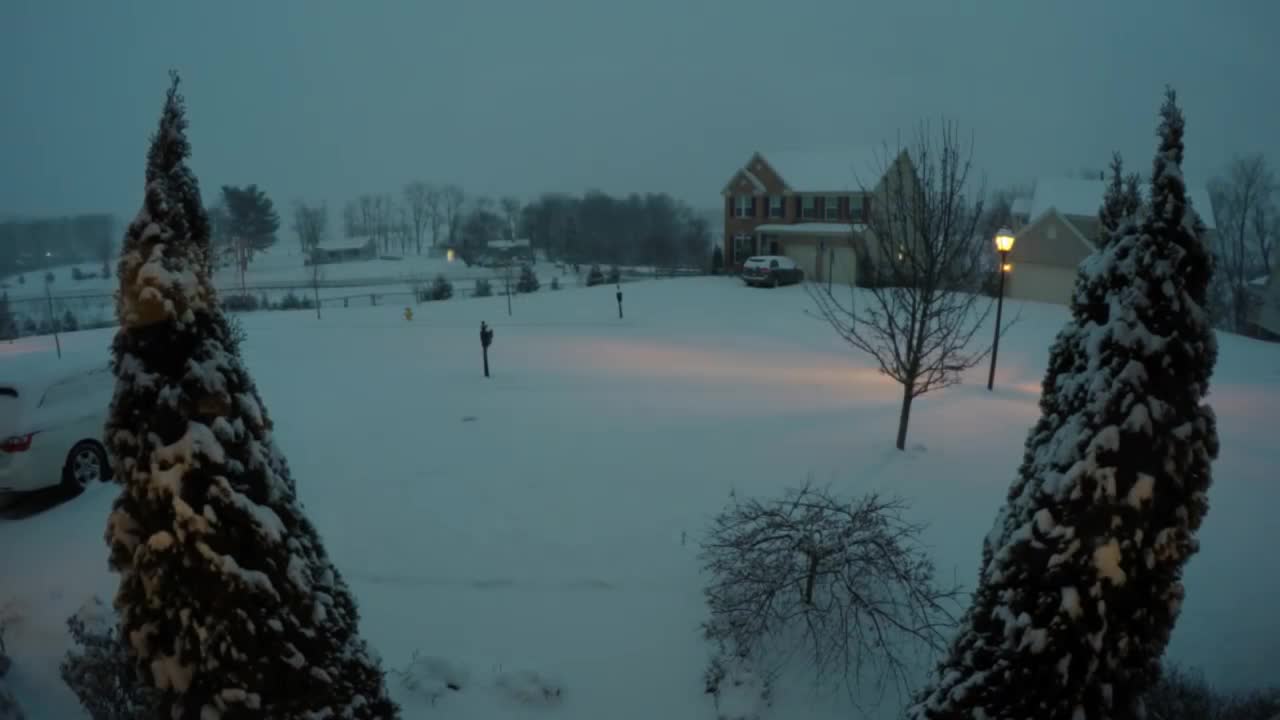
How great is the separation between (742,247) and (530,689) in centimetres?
3846

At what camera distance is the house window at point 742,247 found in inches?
1642

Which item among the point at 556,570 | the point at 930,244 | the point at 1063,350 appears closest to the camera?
the point at 1063,350

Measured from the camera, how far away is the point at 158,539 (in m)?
3.36

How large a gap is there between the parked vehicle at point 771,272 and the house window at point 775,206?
6096 mm

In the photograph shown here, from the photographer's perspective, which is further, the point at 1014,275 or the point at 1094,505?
the point at 1014,275

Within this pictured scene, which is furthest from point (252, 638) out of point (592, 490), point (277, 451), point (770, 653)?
point (592, 490)

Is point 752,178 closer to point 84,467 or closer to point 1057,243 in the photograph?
point 1057,243

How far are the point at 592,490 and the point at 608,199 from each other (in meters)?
84.5

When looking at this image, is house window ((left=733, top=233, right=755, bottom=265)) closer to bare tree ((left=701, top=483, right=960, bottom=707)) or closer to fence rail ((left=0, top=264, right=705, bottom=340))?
fence rail ((left=0, top=264, right=705, bottom=340))

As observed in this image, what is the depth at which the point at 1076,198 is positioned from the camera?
32812 mm

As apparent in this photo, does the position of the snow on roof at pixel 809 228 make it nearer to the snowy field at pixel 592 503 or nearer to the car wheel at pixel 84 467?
the snowy field at pixel 592 503

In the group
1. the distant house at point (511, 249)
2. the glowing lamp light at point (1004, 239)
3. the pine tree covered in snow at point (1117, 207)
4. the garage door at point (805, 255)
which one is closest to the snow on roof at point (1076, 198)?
the garage door at point (805, 255)

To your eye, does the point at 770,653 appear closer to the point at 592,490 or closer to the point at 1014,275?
the point at 592,490

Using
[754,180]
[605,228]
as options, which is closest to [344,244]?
[605,228]
